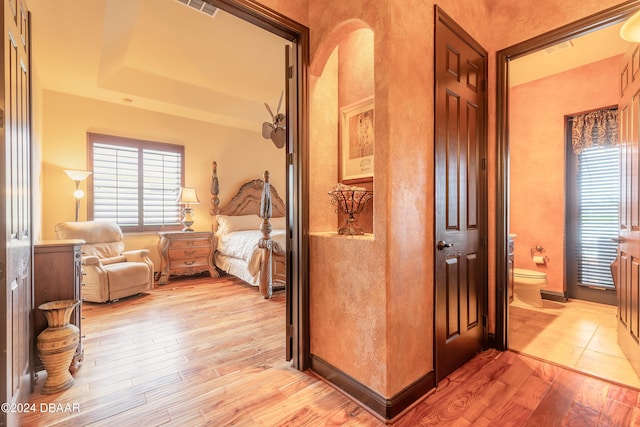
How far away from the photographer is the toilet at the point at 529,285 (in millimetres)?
3393

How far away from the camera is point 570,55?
337 cm

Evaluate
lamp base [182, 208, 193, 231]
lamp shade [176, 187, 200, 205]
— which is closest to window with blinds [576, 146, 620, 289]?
lamp shade [176, 187, 200, 205]

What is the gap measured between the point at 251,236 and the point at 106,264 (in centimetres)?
194

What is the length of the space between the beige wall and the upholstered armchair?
A: 598 millimetres

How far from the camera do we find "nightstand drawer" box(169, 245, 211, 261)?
15.7 ft

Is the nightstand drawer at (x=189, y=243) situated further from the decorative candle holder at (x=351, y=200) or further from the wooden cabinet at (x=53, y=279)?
the decorative candle holder at (x=351, y=200)

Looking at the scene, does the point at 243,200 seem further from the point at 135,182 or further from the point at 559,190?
the point at 559,190

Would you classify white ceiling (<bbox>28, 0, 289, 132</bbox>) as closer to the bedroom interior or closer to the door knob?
the bedroom interior

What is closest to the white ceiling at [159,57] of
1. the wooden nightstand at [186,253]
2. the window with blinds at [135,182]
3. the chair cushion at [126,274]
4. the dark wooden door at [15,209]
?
the window with blinds at [135,182]

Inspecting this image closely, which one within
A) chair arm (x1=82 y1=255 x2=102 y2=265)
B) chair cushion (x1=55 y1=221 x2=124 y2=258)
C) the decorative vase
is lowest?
the decorative vase

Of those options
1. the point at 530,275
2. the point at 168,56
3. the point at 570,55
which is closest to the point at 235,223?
the point at 168,56

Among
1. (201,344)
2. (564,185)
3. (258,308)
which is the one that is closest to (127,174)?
(258,308)

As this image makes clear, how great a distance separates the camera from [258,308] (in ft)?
11.6

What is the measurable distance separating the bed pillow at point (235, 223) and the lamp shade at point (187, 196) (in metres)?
0.61
